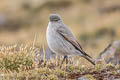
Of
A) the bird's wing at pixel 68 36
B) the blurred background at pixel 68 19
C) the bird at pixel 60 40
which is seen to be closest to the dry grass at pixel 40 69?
the bird at pixel 60 40

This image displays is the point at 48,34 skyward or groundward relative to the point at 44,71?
skyward

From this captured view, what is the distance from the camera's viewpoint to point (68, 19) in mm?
31516

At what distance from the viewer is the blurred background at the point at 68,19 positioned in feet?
90.3

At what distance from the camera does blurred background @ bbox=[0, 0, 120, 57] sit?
27531 mm

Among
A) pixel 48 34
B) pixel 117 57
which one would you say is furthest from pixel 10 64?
pixel 117 57

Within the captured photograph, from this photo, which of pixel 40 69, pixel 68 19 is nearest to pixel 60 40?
pixel 40 69

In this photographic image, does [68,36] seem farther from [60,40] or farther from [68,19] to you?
[68,19]

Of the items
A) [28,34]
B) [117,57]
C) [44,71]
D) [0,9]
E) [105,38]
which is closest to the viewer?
[44,71]

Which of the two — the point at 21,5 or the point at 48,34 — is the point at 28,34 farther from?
the point at 48,34

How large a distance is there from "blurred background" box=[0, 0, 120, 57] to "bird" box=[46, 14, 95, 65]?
1395 cm

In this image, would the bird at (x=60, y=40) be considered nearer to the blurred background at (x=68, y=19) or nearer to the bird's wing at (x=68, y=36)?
the bird's wing at (x=68, y=36)

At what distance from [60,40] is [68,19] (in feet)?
69.5

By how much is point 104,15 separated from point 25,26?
539 centimetres

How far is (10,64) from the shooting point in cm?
933
